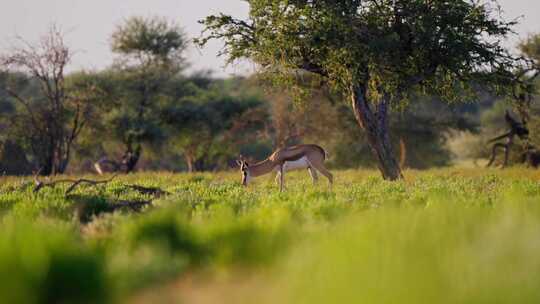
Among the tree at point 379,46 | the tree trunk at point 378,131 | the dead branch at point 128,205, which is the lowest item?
the dead branch at point 128,205

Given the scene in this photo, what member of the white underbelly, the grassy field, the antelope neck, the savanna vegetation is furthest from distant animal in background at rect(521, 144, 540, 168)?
the grassy field

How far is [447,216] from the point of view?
7750 mm

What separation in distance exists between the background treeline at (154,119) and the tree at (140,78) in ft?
0.18

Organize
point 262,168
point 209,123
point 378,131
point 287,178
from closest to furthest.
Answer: point 262,168, point 378,131, point 287,178, point 209,123

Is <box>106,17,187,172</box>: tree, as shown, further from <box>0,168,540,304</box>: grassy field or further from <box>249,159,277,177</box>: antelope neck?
<box>0,168,540,304</box>: grassy field

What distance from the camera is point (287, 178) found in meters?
23.2

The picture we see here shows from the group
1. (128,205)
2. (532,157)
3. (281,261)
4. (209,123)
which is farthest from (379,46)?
(209,123)

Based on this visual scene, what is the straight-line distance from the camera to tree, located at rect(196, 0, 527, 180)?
63.0 ft

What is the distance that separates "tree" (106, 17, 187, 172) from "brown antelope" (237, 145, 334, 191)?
20168 millimetres

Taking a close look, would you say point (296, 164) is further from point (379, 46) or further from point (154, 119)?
Answer: point (154, 119)

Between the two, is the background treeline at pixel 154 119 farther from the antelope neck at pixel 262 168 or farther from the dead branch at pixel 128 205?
the dead branch at pixel 128 205

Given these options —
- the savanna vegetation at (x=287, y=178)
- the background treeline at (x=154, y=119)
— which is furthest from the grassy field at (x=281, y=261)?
the background treeline at (x=154, y=119)

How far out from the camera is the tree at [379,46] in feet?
63.0

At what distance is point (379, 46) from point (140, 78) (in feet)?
76.4
